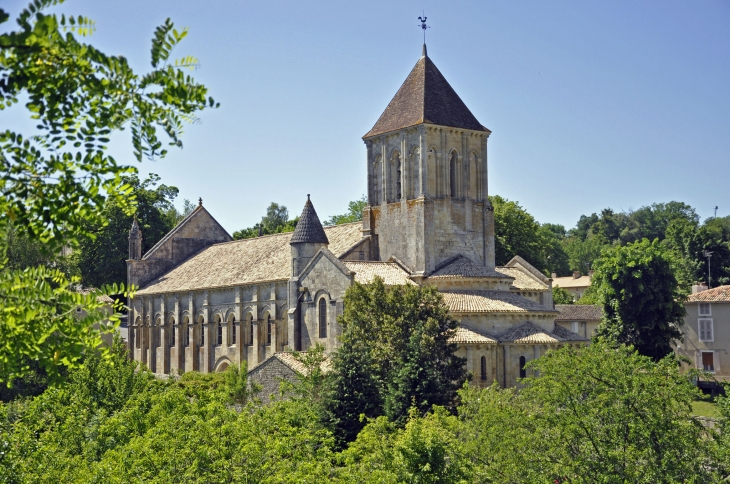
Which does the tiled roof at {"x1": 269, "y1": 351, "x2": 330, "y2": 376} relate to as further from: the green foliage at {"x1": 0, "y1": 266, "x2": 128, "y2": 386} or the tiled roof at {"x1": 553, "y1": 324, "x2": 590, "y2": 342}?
the green foliage at {"x1": 0, "y1": 266, "x2": 128, "y2": 386}

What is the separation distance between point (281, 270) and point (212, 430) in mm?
30802

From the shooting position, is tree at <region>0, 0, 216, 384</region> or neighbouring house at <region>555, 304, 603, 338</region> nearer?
tree at <region>0, 0, 216, 384</region>

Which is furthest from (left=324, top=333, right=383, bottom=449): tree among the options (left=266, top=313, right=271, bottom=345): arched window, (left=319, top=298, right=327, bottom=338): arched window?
(left=266, top=313, right=271, bottom=345): arched window

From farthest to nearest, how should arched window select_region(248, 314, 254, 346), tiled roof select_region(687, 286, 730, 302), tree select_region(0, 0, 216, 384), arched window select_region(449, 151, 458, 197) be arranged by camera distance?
tiled roof select_region(687, 286, 730, 302) → arched window select_region(248, 314, 254, 346) → arched window select_region(449, 151, 458, 197) → tree select_region(0, 0, 216, 384)

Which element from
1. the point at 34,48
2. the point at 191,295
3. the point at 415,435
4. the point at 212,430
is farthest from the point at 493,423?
the point at 191,295

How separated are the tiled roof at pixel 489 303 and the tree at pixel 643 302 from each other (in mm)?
8336

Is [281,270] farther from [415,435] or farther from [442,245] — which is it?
[415,435]

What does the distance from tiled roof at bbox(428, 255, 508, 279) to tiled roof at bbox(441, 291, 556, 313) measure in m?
0.98

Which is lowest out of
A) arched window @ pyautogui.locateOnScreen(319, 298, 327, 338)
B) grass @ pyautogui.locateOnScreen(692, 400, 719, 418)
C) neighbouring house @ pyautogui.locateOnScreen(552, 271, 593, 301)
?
grass @ pyautogui.locateOnScreen(692, 400, 719, 418)

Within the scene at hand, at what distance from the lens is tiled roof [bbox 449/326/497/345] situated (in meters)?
43.5

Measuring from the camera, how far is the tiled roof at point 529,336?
44.3 metres

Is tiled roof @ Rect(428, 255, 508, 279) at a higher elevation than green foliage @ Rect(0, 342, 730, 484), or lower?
higher

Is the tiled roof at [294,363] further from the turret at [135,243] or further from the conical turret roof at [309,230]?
the turret at [135,243]

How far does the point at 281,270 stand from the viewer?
179 ft
